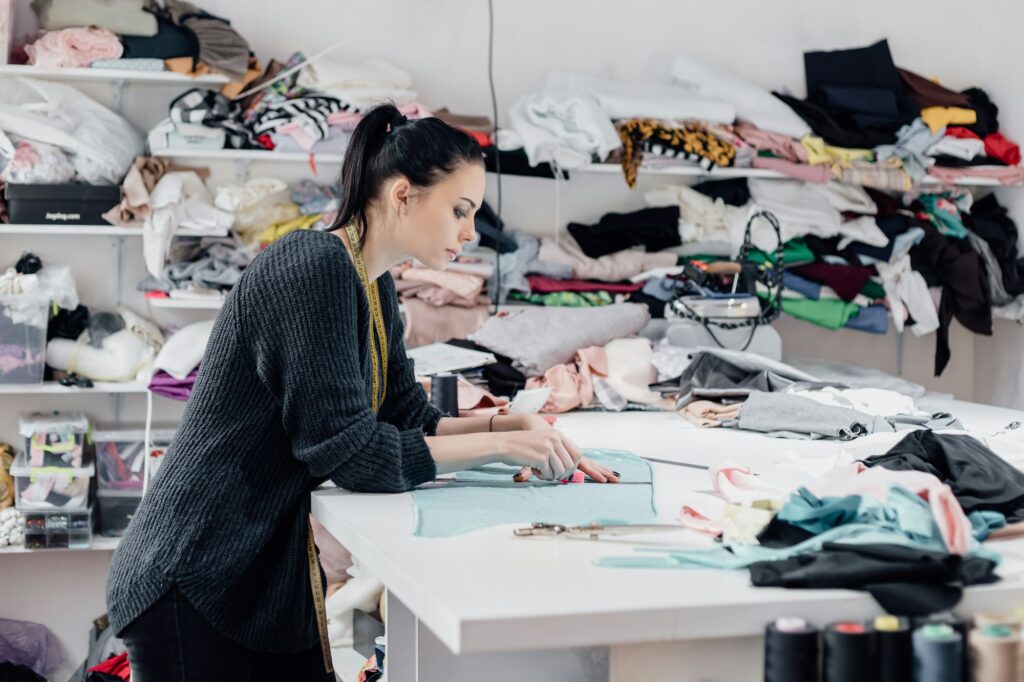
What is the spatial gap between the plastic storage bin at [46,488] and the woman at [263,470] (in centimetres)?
207

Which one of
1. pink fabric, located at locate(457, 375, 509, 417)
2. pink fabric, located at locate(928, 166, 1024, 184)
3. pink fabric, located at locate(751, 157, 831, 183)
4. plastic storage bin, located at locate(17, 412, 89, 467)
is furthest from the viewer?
pink fabric, located at locate(928, 166, 1024, 184)

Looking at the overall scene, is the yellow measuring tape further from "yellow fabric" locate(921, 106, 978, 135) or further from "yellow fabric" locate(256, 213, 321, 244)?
"yellow fabric" locate(921, 106, 978, 135)

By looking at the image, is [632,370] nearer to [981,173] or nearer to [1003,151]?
[981,173]

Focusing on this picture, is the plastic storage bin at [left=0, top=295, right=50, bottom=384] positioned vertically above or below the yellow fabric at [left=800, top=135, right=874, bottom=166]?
below

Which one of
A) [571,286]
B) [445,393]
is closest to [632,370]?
[571,286]

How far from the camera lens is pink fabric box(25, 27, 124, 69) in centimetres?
353

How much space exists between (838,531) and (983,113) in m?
3.46

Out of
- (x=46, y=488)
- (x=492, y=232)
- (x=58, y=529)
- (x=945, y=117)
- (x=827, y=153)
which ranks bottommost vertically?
(x=58, y=529)

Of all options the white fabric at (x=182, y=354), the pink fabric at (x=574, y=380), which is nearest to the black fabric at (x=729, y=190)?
the pink fabric at (x=574, y=380)

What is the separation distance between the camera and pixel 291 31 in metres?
3.92

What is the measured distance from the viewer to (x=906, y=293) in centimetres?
402

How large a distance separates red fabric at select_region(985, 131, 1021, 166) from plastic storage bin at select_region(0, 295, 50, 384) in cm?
327

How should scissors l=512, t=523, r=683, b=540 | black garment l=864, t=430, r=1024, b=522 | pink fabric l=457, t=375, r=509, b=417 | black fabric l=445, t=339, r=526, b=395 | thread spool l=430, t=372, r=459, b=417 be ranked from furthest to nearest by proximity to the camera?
black fabric l=445, t=339, r=526, b=395 → pink fabric l=457, t=375, r=509, b=417 → thread spool l=430, t=372, r=459, b=417 → black garment l=864, t=430, r=1024, b=522 → scissors l=512, t=523, r=683, b=540

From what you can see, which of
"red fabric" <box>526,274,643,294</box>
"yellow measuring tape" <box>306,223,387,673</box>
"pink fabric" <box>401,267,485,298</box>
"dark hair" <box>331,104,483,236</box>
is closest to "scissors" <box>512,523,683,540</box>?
"yellow measuring tape" <box>306,223,387,673</box>
